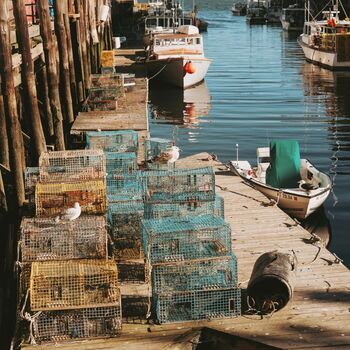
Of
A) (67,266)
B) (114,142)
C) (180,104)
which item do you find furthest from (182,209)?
(180,104)

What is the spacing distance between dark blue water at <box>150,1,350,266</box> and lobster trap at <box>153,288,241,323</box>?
5.70 metres

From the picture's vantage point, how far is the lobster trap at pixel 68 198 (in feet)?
31.6

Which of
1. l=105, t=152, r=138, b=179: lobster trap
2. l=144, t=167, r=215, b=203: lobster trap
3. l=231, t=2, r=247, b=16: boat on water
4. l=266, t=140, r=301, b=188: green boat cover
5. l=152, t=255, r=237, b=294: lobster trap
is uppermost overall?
l=105, t=152, r=138, b=179: lobster trap

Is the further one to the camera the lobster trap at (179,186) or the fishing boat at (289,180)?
the fishing boat at (289,180)

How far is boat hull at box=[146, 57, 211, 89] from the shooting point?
111 feet

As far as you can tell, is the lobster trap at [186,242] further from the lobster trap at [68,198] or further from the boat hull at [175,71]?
the boat hull at [175,71]

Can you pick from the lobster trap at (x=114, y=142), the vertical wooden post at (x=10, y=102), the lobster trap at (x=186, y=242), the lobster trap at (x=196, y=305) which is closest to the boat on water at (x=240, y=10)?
the lobster trap at (x=114, y=142)

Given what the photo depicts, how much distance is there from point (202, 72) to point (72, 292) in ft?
94.3

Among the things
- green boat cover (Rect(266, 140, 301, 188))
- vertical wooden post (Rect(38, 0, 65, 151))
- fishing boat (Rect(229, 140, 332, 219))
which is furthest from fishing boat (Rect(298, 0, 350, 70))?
vertical wooden post (Rect(38, 0, 65, 151))

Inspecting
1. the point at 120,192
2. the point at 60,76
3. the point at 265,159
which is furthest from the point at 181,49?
the point at 120,192

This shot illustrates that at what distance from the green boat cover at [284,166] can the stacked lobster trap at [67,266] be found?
5894 millimetres

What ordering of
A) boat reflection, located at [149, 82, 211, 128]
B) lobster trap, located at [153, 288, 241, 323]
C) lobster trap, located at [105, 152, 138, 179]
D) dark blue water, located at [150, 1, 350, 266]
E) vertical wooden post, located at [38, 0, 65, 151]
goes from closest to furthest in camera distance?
lobster trap, located at [153, 288, 241, 323]
lobster trap, located at [105, 152, 138, 179]
vertical wooden post, located at [38, 0, 65, 151]
dark blue water, located at [150, 1, 350, 266]
boat reflection, located at [149, 82, 211, 128]

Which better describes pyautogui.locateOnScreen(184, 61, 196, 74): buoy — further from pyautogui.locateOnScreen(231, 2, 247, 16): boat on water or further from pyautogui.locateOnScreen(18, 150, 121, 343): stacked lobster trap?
pyautogui.locateOnScreen(231, 2, 247, 16): boat on water

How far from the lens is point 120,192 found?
10906 millimetres
